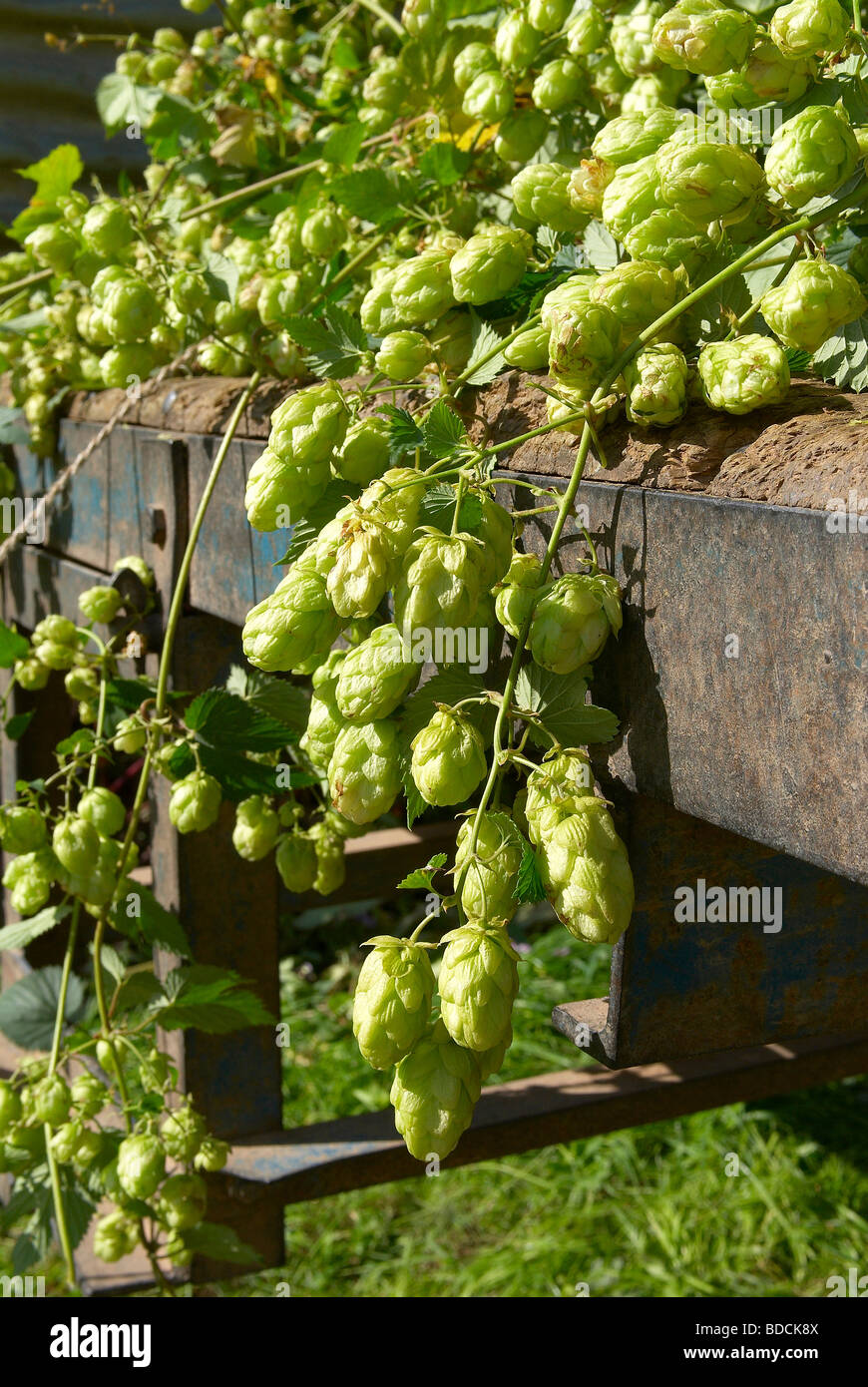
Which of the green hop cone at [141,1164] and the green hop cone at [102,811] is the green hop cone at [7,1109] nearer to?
the green hop cone at [141,1164]

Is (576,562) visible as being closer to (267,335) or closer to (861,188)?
(861,188)

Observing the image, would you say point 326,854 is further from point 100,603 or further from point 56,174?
point 56,174

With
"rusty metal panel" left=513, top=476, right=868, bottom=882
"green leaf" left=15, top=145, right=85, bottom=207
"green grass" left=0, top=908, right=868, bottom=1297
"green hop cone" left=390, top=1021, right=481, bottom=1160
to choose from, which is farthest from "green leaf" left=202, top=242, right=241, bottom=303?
"green grass" left=0, top=908, right=868, bottom=1297

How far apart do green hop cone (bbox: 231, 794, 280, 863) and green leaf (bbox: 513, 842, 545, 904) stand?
0.55 m

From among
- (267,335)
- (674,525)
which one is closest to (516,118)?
(267,335)

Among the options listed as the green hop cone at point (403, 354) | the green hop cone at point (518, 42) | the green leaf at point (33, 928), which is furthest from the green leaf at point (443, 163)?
the green leaf at point (33, 928)

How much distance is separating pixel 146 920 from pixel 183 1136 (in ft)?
0.72

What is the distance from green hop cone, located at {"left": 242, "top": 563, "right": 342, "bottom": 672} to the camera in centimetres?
68

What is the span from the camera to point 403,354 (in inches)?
32.5

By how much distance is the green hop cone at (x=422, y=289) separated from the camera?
86cm

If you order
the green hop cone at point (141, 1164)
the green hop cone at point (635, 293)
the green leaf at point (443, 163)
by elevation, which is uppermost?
the green leaf at point (443, 163)

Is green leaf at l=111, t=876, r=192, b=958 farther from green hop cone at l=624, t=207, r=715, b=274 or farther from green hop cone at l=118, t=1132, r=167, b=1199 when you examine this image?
green hop cone at l=624, t=207, r=715, b=274

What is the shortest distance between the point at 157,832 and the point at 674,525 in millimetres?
1043

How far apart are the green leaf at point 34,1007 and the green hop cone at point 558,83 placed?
3.67ft
